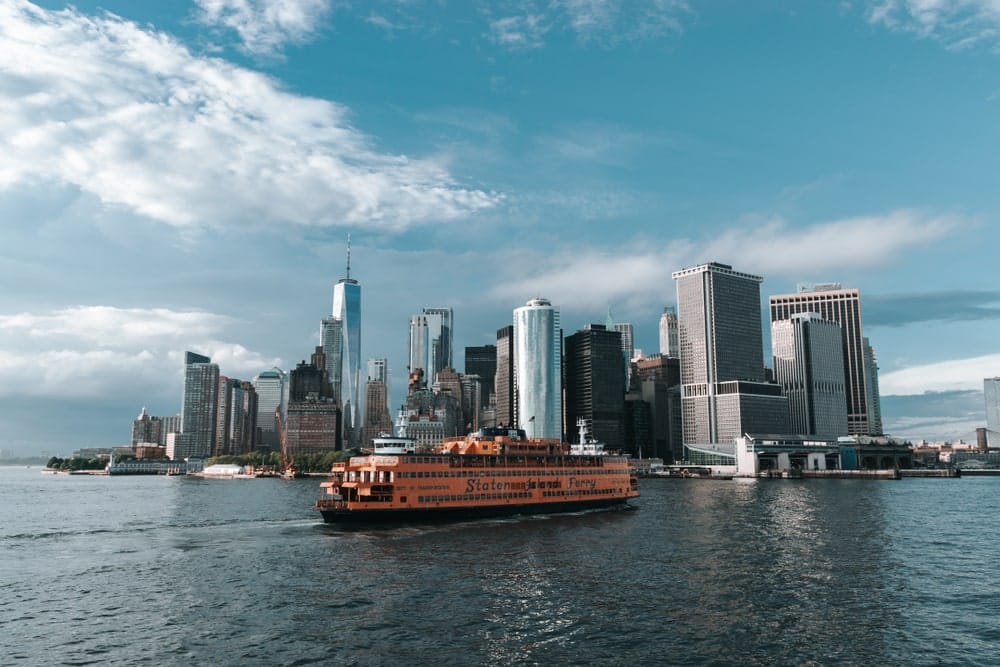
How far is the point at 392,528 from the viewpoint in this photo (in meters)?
90.3

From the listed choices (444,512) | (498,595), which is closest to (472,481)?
(444,512)

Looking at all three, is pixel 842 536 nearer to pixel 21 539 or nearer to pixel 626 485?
pixel 626 485

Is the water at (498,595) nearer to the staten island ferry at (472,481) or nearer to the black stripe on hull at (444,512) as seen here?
the black stripe on hull at (444,512)

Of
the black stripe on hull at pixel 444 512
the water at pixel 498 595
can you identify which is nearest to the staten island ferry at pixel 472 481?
the black stripe on hull at pixel 444 512

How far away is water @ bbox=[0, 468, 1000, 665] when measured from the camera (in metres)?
41.2

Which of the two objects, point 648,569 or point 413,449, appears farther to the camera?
point 413,449

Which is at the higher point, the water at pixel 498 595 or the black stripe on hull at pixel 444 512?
the black stripe on hull at pixel 444 512

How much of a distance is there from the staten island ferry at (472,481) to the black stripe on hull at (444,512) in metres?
0.13

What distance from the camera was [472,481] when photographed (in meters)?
101

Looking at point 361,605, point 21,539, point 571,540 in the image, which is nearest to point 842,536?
point 571,540

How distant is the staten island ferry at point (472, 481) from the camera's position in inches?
3625

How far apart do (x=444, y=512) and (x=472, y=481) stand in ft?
21.0

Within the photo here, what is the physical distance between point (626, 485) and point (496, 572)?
66.9m

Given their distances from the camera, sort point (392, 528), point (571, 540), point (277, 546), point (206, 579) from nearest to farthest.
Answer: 1. point (206, 579)
2. point (277, 546)
3. point (571, 540)
4. point (392, 528)
